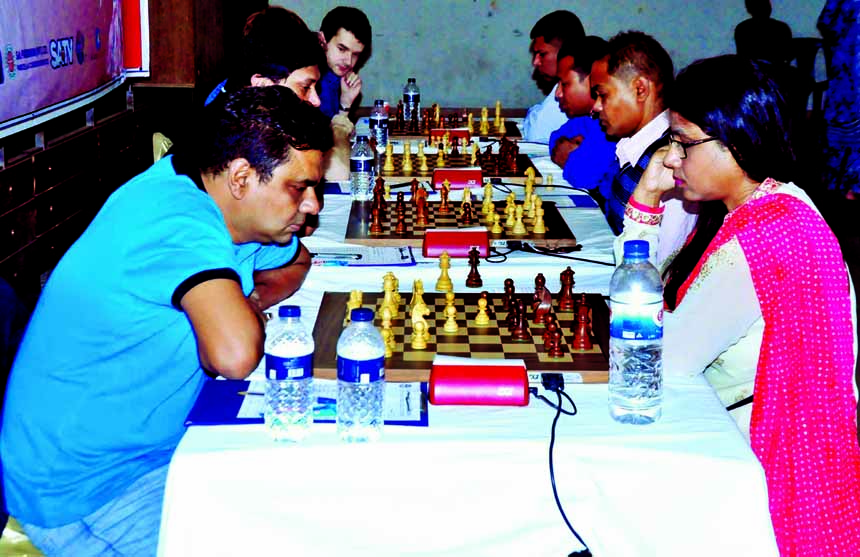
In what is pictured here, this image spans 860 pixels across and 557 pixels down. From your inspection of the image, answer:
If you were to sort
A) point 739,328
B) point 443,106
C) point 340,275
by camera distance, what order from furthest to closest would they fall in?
point 443,106 < point 340,275 < point 739,328

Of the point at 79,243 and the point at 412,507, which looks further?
the point at 79,243

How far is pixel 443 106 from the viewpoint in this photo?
7859 millimetres

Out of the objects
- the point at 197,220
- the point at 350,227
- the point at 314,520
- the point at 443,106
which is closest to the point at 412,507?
the point at 314,520

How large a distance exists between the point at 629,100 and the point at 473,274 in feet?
4.10

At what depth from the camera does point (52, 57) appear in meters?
3.76

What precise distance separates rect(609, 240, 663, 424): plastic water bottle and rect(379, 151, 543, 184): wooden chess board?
2.15 metres

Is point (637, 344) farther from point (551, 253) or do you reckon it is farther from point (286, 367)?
point (551, 253)

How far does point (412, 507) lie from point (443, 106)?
251 inches

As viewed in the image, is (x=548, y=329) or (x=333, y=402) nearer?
(x=333, y=402)

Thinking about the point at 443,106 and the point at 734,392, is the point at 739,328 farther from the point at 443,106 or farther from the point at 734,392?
the point at 443,106

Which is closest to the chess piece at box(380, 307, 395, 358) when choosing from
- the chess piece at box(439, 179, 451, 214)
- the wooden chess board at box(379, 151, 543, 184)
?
Answer: the chess piece at box(439, 179, 451, 214)

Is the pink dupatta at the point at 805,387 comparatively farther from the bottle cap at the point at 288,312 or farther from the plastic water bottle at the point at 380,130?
the plastic water bottle at the point at 380,130

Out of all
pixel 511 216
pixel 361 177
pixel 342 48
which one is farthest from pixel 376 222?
pixel 342 48

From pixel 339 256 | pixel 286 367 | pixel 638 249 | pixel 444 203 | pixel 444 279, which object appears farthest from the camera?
pixel 444 203
